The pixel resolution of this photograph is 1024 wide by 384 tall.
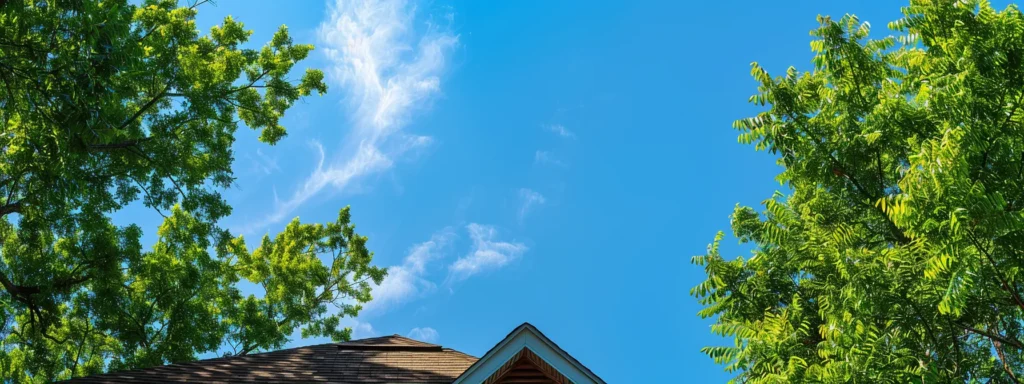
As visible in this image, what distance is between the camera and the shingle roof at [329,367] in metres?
10.0

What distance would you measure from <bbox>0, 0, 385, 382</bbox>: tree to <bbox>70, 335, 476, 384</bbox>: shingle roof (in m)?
4.56

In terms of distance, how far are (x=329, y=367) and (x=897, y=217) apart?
1039cm

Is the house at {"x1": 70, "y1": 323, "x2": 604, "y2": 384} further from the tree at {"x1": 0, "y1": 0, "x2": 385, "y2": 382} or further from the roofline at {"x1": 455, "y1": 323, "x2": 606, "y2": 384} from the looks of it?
the tree at {"x1": 0, "y1": 0, "x2": 385, "y2": 382}

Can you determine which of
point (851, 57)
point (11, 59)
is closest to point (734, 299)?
point (851, 57)

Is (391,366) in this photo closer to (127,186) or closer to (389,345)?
(389,345)

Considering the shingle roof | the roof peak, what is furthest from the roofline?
the roof peak

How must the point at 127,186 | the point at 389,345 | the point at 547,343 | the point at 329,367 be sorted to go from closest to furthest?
the point at 547,343
the point at 329,367
the point at 389,345
the point at 127,186

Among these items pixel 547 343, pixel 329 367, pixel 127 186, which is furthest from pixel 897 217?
pixel 127 186

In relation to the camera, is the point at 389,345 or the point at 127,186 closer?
the point at 389,345

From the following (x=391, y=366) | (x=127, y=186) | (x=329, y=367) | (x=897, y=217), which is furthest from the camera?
(x=127, y=186)

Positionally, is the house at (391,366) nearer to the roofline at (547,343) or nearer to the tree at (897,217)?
the roofline at (547,343)

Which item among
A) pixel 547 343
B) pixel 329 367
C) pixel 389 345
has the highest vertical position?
pixel 389 345

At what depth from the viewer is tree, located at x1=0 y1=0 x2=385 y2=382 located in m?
12.7

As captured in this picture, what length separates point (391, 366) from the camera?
11055 mm
